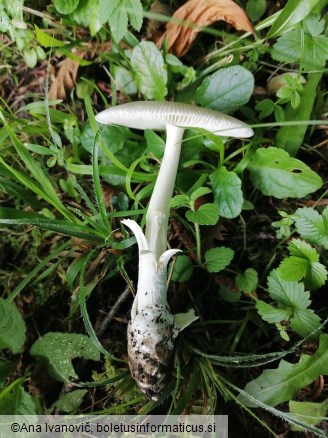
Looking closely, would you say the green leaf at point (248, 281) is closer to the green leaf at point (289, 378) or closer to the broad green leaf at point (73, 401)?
the green leaf at point (289, 378)

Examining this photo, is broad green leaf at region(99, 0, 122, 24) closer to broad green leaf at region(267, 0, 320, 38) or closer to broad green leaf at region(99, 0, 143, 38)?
broad green leaf at region(99, 0, 143, 38)

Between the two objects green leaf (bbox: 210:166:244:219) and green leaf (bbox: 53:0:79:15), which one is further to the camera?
A: green leaf (bbox: 53:0:79:15)

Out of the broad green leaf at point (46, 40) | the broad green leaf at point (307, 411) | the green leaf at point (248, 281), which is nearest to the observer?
the broad green leaf at point (307, 411)

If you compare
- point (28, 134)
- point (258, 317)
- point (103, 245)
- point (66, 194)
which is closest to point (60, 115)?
point (28, 134)

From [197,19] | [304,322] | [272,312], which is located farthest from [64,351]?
[197,19]

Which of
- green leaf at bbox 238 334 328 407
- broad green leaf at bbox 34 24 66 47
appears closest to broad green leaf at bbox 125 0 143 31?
broad green leaf at bbox 34 24 66 47

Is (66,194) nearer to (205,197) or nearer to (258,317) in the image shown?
(205,197)

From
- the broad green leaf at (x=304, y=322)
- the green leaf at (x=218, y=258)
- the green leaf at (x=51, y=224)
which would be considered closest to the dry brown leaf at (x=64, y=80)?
the green leaf at (x=51, y=224)
